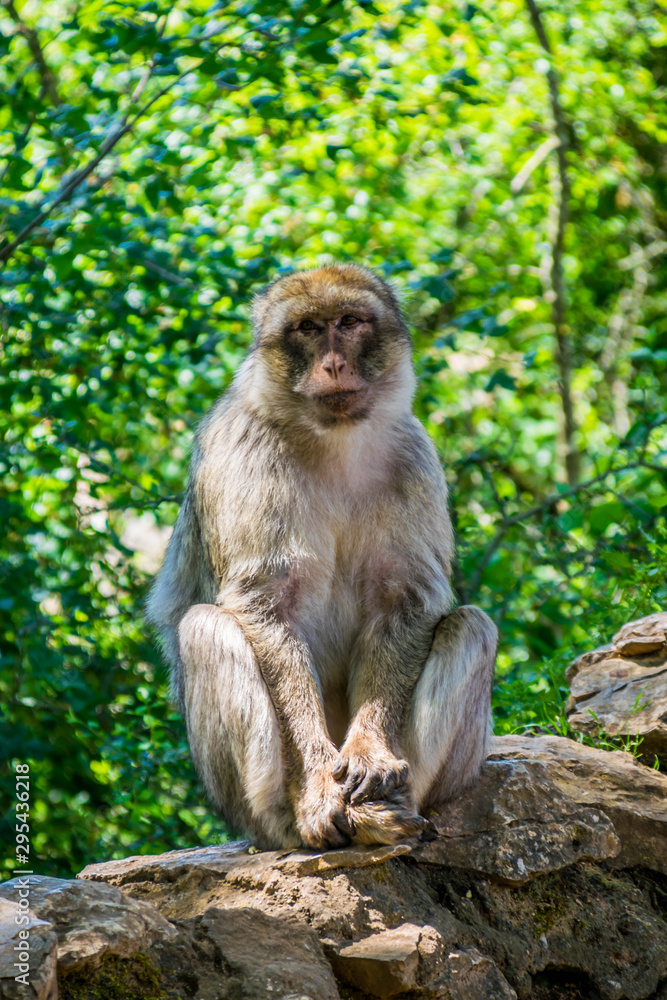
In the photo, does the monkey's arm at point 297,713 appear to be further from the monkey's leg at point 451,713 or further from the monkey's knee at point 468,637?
the monkey's knee at point 468,637

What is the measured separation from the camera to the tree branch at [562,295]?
27.0ft

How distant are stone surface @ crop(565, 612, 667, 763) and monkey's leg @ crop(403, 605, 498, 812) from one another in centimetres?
76

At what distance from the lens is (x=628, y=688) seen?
12.2 feet

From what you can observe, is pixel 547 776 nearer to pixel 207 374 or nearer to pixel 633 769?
pixel 633 769

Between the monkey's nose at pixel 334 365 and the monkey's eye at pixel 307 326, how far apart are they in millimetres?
178

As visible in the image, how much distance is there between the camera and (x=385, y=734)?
299cm

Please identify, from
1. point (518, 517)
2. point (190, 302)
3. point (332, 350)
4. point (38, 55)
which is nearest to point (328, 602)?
point (332, 350)

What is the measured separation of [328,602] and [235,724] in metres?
0.51

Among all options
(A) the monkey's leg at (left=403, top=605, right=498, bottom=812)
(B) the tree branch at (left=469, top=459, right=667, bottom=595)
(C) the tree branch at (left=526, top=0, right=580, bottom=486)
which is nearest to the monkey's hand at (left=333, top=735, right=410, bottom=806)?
(A) the monkey's leg at (left=403, top=605, right=498, bottom=812)

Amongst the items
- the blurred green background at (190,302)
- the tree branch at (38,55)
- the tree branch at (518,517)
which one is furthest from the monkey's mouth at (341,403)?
the tree branch at (38,55)

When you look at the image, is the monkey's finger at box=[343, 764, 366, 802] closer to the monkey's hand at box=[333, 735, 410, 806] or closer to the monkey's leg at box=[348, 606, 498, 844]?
the monkey's hand at box=[333, 735, 410, 806]

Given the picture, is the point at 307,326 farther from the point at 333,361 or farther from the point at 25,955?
the point at 25,955

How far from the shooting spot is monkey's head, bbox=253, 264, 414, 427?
Result: 3131 millimetres

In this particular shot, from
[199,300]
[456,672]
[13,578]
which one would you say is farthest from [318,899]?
[199,300]
